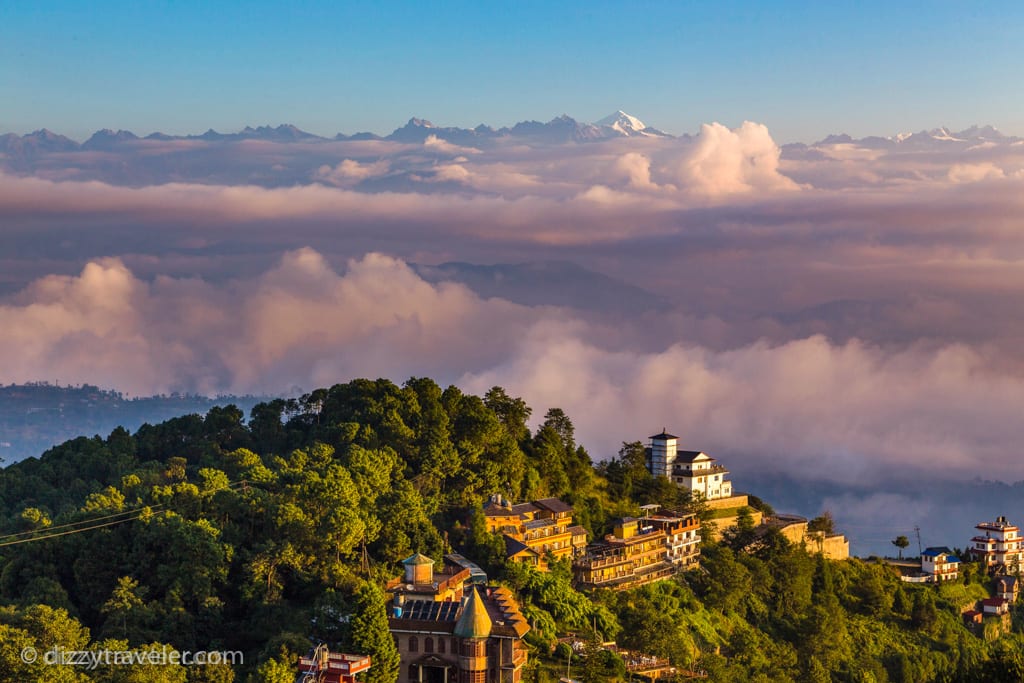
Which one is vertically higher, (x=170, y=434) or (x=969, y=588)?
(x=170, y=434)

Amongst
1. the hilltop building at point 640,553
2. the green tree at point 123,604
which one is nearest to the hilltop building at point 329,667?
the green tree at point 123,604

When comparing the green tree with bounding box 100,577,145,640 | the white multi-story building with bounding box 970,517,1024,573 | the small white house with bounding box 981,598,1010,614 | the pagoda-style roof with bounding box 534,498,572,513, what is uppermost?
the pagoda-style roof with bounding box 534,498,572,513

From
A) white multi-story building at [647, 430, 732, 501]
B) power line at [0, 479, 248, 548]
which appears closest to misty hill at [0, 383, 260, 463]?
white multi-story building at [647, 430, 732, 501]

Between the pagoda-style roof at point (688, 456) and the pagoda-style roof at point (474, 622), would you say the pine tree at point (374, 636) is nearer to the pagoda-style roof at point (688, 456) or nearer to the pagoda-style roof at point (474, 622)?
the pagoda-style roof at point (474, 622)

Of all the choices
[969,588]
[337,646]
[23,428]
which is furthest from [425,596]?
[23,428]

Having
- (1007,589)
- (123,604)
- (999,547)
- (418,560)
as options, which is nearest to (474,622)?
(418,560)

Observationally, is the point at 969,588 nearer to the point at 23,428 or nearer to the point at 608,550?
the point at 608,550

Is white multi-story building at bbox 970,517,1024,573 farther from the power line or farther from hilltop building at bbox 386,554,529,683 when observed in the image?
the power line
